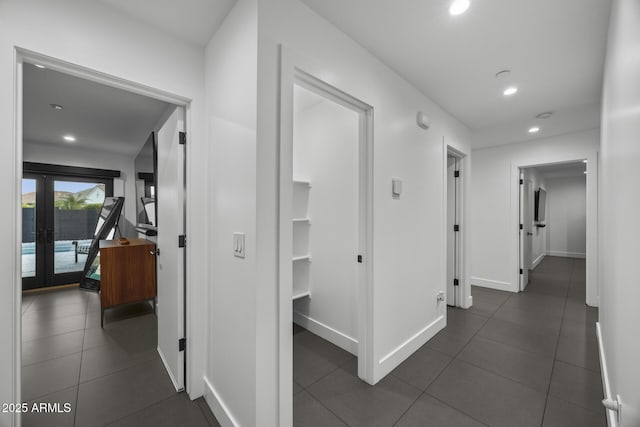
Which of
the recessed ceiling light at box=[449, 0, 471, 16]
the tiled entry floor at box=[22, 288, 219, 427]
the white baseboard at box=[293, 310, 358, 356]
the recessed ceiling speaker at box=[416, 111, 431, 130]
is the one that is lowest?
the tiled entry floor at box=[22, 288, 219, 427]

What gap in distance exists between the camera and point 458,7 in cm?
153

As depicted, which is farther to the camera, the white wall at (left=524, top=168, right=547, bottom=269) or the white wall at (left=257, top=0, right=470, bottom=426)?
the white wall at (left=524, top=168, right=547, bottom=269)

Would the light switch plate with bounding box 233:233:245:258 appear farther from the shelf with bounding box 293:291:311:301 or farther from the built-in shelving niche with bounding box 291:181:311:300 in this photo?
the shelf with bounding box 293:291:311:301

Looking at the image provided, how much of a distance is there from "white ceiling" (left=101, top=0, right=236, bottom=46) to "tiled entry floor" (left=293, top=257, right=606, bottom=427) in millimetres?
2588

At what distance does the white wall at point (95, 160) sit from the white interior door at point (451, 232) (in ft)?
19.0

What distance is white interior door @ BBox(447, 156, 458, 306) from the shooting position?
11.6 ft

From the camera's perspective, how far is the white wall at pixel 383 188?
133 cm

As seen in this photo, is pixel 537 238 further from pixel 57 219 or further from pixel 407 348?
pixel 57 219

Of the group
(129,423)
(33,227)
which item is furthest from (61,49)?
(33,227)

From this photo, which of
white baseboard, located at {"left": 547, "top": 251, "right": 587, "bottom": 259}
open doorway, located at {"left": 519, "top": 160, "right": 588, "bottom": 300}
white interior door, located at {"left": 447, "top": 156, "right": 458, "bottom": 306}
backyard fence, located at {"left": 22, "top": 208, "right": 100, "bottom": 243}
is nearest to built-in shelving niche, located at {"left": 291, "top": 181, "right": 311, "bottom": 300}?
white interior door, located at {"left": 447, "top": 156, "right": 458, "bottom": 306}

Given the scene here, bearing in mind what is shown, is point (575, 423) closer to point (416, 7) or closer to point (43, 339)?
point (416, 7)

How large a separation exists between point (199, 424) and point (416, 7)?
2890mm

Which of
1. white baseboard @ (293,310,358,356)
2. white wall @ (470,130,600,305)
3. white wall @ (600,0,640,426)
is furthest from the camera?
white wall @ (470,130,600,305)

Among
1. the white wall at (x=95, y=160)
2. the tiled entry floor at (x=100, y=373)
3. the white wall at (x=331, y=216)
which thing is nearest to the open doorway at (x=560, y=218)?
the white wall at (x=331, y=216)
